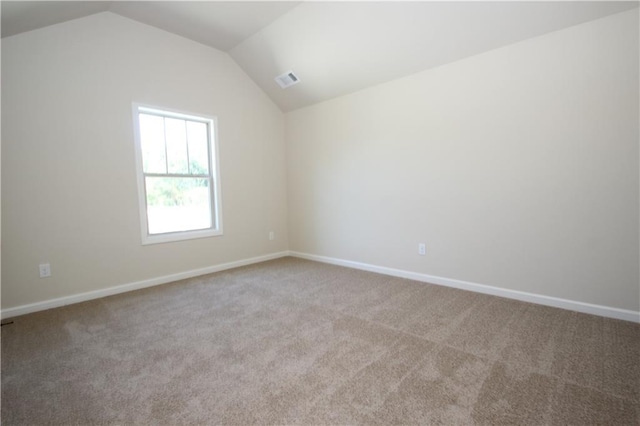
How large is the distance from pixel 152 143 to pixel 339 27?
2518 millimetres

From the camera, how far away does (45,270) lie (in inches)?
111

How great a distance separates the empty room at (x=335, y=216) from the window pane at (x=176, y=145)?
0.03 meters

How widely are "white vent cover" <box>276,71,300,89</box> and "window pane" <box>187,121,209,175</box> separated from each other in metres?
1.21

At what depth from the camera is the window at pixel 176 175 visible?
3490 millimetres

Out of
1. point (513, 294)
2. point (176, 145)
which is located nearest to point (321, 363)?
point (513, 294)

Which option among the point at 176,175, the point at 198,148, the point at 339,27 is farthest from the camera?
the point at 198,148

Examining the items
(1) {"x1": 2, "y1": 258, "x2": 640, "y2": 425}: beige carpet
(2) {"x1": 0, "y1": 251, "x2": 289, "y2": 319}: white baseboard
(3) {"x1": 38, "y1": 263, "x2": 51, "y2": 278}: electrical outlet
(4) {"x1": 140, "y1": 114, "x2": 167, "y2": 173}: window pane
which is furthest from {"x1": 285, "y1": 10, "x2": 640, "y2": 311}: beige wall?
Answer: (3) {"x1": 38, "y1": 263, "x2": 51, "y2": 278}: electrical outlet

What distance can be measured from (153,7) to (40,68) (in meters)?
1.20

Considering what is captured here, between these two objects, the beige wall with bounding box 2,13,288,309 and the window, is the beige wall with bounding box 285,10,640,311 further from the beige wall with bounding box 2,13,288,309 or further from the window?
the beige wall with bounding box 2,13,288,309

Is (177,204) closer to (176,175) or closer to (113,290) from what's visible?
(176,175)

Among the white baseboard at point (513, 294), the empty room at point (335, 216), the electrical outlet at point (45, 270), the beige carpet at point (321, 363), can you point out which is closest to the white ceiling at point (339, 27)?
the empty room at point (335, 216)

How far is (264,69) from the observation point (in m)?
4.12

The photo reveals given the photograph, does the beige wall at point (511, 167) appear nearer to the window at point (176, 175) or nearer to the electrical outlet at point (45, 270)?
the window at point (176, 175)

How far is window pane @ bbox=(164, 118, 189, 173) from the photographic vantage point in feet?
12.2
